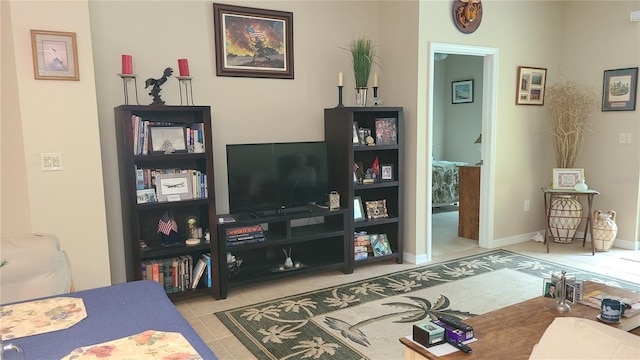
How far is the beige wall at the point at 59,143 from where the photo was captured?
287cm

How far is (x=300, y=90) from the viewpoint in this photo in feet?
14.1

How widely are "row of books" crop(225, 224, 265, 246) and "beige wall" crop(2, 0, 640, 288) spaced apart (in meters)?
0.41

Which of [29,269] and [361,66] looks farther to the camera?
[361,66]

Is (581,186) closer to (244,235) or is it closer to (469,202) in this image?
(469,202)

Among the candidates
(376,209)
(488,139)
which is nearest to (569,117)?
(488,139)

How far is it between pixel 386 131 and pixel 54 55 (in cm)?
278

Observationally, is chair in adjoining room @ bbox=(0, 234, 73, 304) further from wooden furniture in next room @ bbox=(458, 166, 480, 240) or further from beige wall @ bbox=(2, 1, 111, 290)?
wooden furniture in next room @ bbox=(458, 166, 480, 240)

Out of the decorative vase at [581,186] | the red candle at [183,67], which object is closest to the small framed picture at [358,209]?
the red candle at [183,67]

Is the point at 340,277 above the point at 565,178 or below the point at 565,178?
below

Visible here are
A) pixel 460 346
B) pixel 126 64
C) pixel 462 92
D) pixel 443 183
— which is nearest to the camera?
pixel 460 346

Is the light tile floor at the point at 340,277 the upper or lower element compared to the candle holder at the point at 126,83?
lower

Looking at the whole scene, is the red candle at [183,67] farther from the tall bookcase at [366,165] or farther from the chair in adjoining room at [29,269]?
the chair in adjoining room at [29,269]

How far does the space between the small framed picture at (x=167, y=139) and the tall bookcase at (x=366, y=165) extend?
1.44 meters

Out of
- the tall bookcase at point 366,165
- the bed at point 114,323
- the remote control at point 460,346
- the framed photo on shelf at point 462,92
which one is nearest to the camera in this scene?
the bed at point 114,323
